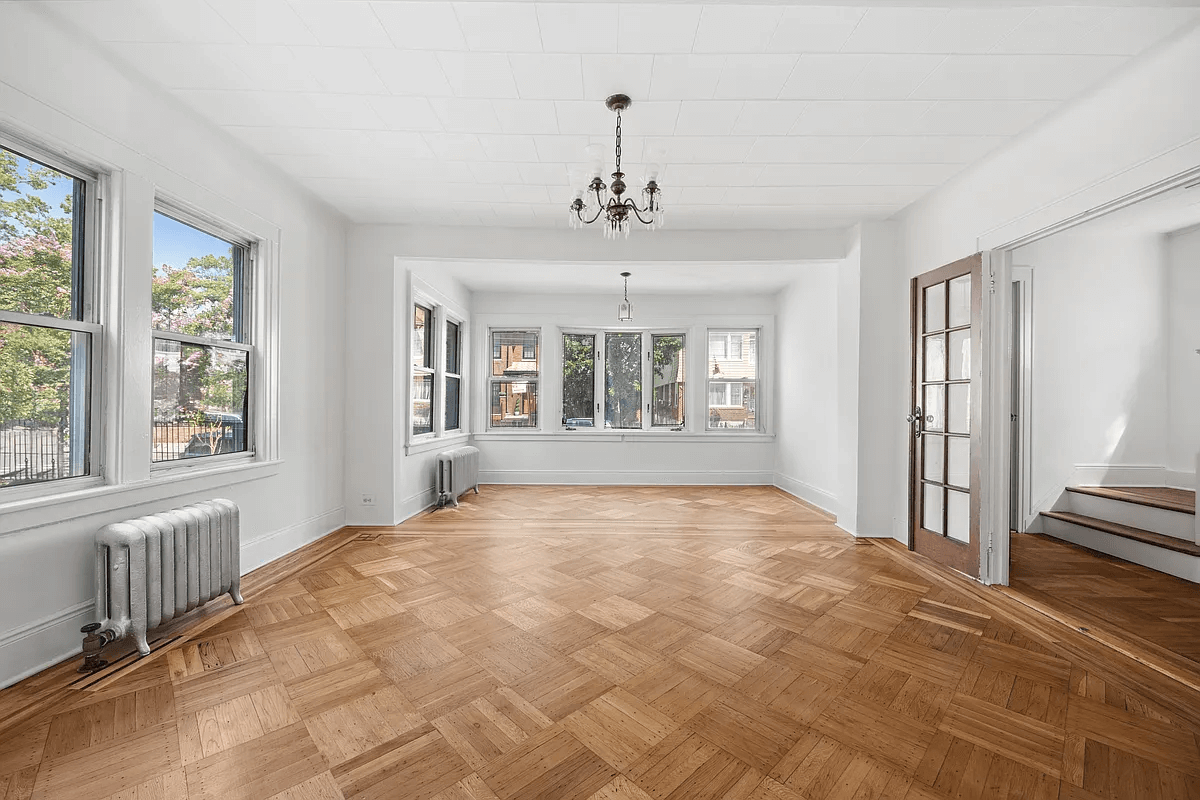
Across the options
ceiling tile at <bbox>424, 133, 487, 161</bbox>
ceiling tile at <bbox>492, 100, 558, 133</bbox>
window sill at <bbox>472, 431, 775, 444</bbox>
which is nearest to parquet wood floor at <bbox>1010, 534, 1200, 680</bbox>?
window sill at <bbox>472, 431, 775, 444</bbox>

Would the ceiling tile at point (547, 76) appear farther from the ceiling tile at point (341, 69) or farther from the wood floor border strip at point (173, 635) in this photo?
the wood floor border strip at point (173, 635)

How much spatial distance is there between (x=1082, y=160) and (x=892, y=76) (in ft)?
3.83

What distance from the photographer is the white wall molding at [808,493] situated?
5785 mm

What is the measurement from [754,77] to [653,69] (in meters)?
0.50

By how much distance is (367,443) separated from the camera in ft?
16.2

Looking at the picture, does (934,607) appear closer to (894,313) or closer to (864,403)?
(864,403)

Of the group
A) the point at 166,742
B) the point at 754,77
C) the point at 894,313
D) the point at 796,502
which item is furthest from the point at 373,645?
the point at 796,502

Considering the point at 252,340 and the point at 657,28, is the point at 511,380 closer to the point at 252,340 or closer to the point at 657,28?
the point at 252,340

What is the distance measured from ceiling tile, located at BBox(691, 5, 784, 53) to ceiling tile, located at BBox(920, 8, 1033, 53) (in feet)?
2.29

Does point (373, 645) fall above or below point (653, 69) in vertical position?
below

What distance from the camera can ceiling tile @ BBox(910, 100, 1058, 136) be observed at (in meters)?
2.88

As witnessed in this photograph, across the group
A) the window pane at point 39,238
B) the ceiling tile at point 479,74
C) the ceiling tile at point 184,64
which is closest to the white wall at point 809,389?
the ceiling tile at point 479,74

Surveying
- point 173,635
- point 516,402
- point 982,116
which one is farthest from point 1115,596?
point 516,402

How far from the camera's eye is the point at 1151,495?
430 centimetres
